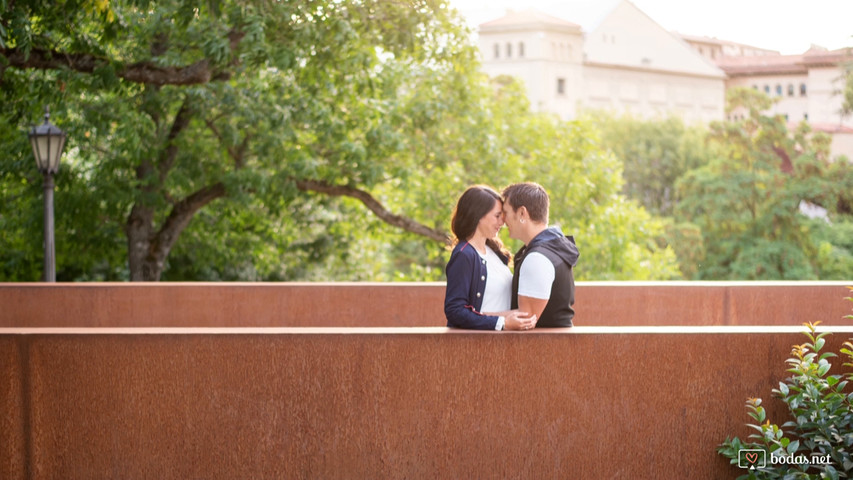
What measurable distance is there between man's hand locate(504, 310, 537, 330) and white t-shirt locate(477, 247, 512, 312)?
236 millimetres

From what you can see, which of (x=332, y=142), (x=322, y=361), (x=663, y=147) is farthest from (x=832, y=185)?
(x=322, y=361)

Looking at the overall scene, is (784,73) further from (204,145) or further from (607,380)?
(607,380)

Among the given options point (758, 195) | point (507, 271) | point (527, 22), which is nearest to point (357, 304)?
point (507, 271)

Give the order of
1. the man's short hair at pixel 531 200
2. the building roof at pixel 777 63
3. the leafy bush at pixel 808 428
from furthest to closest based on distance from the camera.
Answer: the building roof at pixel 777 63
the man's short hair at pixel 531 200
the leafy bush at pixel 808 428

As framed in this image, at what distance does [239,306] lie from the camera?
7336 millimetres

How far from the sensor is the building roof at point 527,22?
84.8 meters

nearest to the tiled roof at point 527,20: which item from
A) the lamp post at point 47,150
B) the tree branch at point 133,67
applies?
the lamp post at point 47,150

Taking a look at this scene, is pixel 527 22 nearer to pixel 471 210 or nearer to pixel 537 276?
pixel 471 210

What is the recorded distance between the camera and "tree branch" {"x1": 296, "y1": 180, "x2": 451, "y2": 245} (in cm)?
1716

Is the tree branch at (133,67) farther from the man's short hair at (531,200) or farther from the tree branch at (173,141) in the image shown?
the tree branch at (173,141)

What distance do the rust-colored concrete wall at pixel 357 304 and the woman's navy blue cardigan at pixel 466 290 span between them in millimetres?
2844

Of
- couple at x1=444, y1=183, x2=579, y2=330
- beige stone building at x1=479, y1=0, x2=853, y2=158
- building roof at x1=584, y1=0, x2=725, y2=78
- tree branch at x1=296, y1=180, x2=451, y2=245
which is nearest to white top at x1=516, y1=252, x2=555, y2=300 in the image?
couple at x1=444, y1=183, x2=579, y2=330

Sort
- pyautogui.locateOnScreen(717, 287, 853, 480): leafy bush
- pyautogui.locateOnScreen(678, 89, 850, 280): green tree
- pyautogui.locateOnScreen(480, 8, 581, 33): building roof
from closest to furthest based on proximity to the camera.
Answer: pyautogui.locateOnScreen(717, 287, 853, 480): leafy bush < pyautogui.locateOnScreen(678, 89, 850, 280): green tree < pyautogui.locateOnScreen(480, 8, 581, 33): building roof

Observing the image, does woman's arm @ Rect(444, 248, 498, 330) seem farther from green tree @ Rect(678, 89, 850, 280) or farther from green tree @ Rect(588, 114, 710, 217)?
green tree @ Rect(588, 114, 710, 217)
